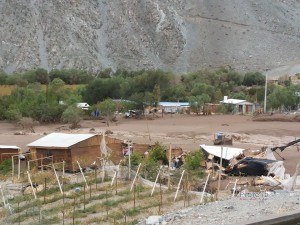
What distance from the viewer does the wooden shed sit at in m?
23.5

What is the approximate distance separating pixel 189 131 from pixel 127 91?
24259 mm

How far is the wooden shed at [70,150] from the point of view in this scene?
23.5 m

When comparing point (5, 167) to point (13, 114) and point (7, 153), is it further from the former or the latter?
point (13, 114)

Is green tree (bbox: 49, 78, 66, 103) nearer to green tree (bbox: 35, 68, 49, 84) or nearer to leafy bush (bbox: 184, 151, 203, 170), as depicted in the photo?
green tree (bbox: 35, 68, 49, 84)

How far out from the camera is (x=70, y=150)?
2348cm

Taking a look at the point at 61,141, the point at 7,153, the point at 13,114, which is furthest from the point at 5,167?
the point at 13,114

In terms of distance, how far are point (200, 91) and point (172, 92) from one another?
4.56 meters

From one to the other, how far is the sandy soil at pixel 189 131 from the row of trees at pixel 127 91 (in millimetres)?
2882

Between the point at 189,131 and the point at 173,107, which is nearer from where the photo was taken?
the point at 189,131

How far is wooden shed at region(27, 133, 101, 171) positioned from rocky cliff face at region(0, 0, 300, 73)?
58.4 m

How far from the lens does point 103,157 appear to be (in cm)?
2317

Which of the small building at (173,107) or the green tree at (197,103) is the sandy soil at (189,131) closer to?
the green tree at (197,103)

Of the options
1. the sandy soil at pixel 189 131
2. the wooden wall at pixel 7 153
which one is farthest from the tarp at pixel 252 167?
the wooden wall at pixel 7 153

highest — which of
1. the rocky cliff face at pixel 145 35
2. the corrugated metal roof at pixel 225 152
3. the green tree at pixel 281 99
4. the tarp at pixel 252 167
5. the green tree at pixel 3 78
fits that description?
the rocky cliff face at pixel 145 35
